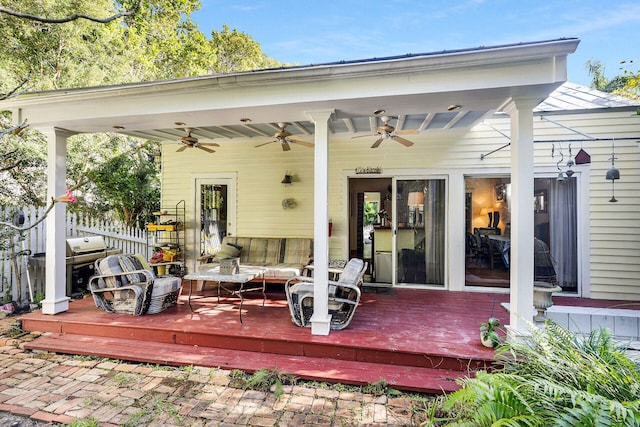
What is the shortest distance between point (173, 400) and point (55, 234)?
10.3 feet

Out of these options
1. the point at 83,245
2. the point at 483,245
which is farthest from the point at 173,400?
the point at 483,245

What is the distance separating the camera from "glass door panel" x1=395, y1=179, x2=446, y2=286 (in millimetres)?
5746

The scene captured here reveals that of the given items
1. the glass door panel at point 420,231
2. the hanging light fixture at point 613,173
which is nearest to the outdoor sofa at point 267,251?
the glass door panel at point 420,231

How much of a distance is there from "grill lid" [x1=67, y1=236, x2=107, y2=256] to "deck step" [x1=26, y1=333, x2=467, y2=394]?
1.80m

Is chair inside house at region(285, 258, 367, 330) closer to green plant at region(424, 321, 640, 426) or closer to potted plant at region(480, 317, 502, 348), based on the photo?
potted plant at region(480, 317, 502, 348)

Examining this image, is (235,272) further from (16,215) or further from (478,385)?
(16,215)

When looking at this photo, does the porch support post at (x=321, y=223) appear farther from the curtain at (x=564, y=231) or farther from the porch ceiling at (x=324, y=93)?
the curtain at (x=564, y=231)

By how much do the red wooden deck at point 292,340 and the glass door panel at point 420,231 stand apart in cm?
114

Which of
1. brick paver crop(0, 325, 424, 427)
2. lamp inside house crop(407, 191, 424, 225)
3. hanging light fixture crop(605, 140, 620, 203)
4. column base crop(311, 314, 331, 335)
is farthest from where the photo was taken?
lamp inside house crop(407, 191, 424, 225)

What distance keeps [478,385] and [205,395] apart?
2.22m

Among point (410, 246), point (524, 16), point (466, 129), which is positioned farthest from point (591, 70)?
point (410, 246)

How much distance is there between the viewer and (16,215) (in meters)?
4.88

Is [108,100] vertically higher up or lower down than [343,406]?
higher up

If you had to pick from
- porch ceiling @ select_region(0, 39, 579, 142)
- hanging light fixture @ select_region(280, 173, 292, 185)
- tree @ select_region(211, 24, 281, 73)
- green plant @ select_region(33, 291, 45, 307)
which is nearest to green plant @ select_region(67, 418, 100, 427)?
porch ceiling @ select_region(0, 39, 579, 142)
